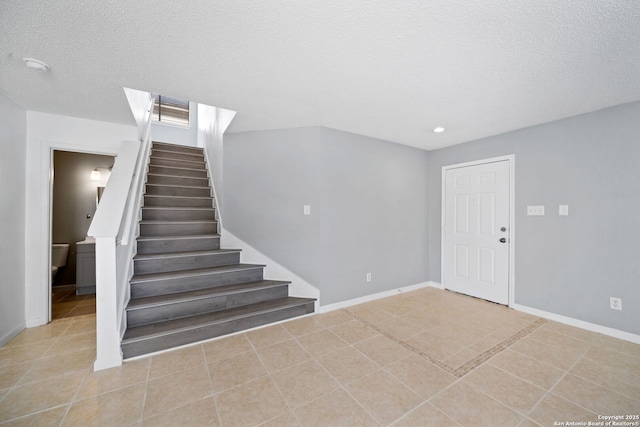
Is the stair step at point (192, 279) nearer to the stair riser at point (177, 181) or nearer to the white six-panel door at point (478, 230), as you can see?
the stair riser at point (177, 181)

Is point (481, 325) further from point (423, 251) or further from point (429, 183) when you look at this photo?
point (429, 183)

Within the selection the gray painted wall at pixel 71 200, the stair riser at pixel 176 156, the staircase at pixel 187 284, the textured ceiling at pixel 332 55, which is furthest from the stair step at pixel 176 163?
the textured ceiling at pixel 332 55

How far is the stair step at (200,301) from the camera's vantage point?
241 centimetres

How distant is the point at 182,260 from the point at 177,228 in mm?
699

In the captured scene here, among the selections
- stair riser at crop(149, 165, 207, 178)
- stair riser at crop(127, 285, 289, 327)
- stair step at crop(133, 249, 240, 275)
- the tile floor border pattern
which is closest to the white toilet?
stair riser at crop(149, 165, 207, 178)

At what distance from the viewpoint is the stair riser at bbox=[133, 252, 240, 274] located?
285cm

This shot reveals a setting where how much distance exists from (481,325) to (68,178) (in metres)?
6.50

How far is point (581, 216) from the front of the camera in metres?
2.77

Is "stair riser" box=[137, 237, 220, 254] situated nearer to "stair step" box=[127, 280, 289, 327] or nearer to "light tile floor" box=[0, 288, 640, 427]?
"stair step" box=[127, 280, 289, 327]

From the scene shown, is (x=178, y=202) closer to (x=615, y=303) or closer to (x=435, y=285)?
(x=435, y=285)

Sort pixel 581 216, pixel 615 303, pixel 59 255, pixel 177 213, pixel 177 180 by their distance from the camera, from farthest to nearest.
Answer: pixel 177 180 < pixel 59 255 < pixel 177 213 < pixel 581 216 < pixel 615 303

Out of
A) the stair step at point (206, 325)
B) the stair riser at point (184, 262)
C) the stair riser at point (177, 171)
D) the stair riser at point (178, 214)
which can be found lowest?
the stair step at point (206, 325)

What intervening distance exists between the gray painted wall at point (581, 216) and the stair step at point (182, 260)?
3839mm

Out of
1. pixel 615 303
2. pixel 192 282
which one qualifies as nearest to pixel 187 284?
pixel 192 282
